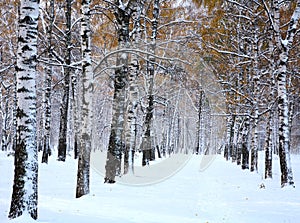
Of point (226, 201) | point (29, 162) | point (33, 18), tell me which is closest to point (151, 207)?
point (226, 201)

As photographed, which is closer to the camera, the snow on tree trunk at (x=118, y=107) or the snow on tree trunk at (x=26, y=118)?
the snow on tree trunk at (x=26, y=118)

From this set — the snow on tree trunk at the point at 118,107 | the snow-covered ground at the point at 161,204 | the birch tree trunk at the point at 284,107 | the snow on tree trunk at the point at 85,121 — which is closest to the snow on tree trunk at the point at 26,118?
the snow-covered ground at the point at 161,204

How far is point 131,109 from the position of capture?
14461 mm

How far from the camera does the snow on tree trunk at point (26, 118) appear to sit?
19.8ft

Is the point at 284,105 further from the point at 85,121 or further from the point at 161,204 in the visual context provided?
the point at 85,121

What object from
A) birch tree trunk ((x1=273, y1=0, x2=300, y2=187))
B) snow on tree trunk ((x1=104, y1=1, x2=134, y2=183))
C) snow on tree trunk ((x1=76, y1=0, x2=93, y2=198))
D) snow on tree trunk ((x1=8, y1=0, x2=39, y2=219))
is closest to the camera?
snow on tree trunk ((x1=8, y1=0, x2=39, y2=219))

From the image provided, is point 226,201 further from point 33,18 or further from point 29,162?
point 33,18

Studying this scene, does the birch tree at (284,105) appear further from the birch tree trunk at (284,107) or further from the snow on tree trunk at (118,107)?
the snow on tree trunk at (118,107)

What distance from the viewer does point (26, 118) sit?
6125 mm

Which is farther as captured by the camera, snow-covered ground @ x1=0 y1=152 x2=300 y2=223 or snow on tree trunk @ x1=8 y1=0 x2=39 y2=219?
snow-covered ground @ x1=0 y1=152 x2=300 y2=223

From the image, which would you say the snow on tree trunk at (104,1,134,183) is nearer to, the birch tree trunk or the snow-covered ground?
the snow-covered ground

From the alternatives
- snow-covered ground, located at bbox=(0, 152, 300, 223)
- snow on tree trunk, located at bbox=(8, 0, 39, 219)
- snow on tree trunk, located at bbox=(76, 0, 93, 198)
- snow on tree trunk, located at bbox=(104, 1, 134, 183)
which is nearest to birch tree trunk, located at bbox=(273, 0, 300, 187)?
snow-covered ground, located at bbox=(0, 152, 300, 223)

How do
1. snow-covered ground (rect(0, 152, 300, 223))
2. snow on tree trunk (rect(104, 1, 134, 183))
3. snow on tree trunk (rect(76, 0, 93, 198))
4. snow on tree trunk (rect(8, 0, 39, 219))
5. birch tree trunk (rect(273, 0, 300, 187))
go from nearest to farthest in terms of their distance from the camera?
snow on tree trunk (rect(8, 0, 39, 219))
snow-covered ground (rect(0, 152, 300, 223))
snow on tree trunk (rect(76, 0, 93, 198))
snow on tree trunk (rect(104, 1, 134, 183))
birch tree trunk (rect(273, 0, 300, 187))

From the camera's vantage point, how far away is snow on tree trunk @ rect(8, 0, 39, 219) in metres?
6.03
